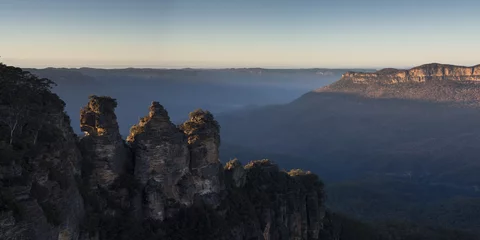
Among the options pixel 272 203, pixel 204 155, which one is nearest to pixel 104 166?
pixel 204 155

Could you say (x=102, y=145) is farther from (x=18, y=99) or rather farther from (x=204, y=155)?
(x=204, y=155)

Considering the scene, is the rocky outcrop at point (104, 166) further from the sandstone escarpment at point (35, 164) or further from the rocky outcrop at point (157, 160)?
the sandstone escarpment at point (35, 164)

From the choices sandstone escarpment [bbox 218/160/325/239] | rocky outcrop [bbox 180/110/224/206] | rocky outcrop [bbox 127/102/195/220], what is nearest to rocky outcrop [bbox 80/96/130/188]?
rocky outcrop [bbox 127/102/195/220]

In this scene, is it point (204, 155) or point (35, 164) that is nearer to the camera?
point (35, 164)

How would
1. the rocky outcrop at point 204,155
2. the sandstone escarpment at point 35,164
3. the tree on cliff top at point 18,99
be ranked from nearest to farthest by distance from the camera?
the sandstone escarpment at point 35,164 → the tree on cliff top at point 18,99 → the rocky outcrop at point 204,155

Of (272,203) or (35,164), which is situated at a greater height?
(35,164)

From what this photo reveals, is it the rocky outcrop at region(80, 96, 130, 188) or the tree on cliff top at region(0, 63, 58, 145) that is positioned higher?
the tree on cliff top at region(0, 63, 58, 145)

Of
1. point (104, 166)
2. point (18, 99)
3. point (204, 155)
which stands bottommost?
point (204, 155)

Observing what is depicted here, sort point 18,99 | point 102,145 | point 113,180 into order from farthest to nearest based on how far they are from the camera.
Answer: point 113,180 → point 102,145 → point 18,99

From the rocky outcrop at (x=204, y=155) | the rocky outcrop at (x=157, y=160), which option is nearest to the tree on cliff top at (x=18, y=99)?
the rocky outcrop at (x=157, y=160)

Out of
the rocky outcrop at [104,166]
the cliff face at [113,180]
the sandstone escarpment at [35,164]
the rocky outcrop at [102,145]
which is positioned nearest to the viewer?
the sandstone escarpment at [35,164]

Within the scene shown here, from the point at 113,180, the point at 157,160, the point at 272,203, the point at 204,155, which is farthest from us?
the point at 272,203

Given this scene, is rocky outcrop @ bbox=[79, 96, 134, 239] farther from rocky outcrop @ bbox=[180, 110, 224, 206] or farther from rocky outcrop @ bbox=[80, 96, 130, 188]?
rocky outcrop @ bbox=[180, 110, 224, 206]
